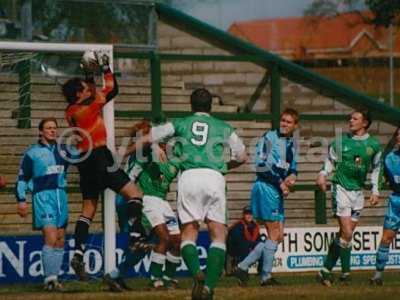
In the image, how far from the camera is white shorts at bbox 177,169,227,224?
1263cm

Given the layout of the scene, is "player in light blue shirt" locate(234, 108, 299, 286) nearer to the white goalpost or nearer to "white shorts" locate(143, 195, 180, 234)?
"white shorts" locate(143, 195, 180, 234)

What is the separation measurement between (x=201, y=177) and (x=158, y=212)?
3.00m

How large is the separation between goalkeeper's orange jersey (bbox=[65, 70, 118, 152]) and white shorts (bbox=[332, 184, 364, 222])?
347cm

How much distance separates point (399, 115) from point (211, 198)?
11.6 metres

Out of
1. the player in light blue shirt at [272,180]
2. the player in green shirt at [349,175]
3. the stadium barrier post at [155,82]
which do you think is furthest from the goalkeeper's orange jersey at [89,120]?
the stadium barrier post at [155,82]

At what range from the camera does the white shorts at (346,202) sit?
52.6 feet

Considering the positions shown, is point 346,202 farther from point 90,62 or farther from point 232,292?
point 90,62

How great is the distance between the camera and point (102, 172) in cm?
1407

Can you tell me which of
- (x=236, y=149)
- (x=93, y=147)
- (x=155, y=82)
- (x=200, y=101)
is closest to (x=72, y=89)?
(x=93, y=147)

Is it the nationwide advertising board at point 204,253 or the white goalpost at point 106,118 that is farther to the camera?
the nationwide advertising board at point 204,253

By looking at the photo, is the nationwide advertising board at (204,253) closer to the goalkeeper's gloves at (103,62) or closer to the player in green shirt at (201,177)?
the goalkeeper's gloves at (103,62)

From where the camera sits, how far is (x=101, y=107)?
14.3 metres

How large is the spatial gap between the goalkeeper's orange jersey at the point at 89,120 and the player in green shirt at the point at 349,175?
3.30m

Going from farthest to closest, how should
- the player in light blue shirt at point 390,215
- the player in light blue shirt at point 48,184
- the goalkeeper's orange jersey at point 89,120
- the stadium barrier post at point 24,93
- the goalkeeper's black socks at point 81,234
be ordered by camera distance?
the stadium barrier post at point 24,93, the player in light blue shirt at point 390,215, the player in light blue shirt at point 48,184, the goalkeeper's orange jersey at point 89,120, the goalkeeper's black socks at point 81,234
